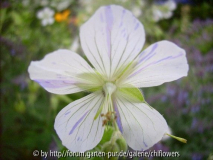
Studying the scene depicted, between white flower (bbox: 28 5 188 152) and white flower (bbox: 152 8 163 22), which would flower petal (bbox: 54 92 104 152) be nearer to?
white flower (bbox: 28 5 188 152)

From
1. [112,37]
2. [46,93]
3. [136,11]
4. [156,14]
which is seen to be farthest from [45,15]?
[112,37]

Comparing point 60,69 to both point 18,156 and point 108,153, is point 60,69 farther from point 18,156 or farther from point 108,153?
point 18,156

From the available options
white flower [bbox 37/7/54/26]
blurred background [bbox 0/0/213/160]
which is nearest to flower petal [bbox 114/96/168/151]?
blurred background [bbox 0/0/213/160]

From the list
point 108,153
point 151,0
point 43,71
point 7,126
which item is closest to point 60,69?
point 43,71

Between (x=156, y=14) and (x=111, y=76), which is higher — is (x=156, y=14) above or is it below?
above

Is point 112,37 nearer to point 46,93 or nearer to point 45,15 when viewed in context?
point 45,15
